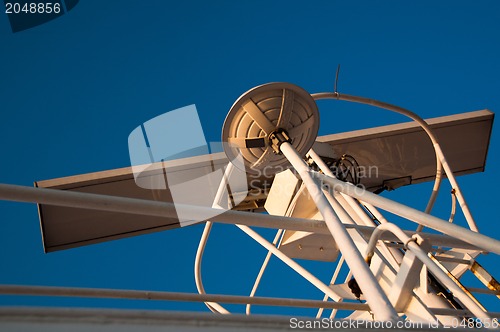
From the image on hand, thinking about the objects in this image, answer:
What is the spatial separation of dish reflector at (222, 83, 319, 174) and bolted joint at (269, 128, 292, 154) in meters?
0.04

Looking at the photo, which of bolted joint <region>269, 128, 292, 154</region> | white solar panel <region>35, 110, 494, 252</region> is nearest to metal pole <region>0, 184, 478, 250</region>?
bolted joint <region>269, 128, 292, 154</region>

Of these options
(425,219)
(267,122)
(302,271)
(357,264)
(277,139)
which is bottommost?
(302,271)

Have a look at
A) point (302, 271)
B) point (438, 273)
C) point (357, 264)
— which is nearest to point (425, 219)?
point (438, 273)

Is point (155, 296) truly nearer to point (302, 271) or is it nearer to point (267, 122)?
point (267, 122)

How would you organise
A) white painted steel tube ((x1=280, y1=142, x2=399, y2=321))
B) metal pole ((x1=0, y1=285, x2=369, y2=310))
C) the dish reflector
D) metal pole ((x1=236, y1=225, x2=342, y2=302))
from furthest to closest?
metal pole ((x1=236, y1=225, x2=342, y2=302))
the dish reflector
metal pole ((x1=0, y1=285, x2=369, y2=310))
white painted steel tube ((x1=280, y1=142, x2=399, y2=321))

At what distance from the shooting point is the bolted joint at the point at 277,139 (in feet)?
23.1

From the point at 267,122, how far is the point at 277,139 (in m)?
0.25

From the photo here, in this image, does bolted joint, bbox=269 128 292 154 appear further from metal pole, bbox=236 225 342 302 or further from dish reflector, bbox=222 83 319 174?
metal pole, bbox=236 225 342 302

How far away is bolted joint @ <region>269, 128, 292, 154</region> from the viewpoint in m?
7.03

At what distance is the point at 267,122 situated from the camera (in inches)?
277

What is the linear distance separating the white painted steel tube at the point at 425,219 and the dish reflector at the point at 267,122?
55.2 inches

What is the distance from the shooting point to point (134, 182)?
10.9 m

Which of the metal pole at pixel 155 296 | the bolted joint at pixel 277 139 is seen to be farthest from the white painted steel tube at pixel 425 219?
the metal pole at pixel 155 296

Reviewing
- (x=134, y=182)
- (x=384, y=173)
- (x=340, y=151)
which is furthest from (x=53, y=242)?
(x=384, y=173)
